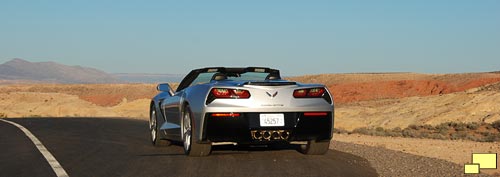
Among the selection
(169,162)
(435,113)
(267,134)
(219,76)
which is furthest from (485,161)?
(435,113)

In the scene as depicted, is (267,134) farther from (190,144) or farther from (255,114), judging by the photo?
(190,144)

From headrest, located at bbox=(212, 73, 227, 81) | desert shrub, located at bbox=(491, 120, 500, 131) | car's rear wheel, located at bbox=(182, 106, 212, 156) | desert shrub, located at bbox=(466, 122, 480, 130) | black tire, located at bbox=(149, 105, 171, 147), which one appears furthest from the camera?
desert shrub, located at bbox=(466, 122, 480, 130)

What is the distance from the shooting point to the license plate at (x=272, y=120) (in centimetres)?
1051

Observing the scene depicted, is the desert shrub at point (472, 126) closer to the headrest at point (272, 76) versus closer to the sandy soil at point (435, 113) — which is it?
the sandy soil at point (435, 113)

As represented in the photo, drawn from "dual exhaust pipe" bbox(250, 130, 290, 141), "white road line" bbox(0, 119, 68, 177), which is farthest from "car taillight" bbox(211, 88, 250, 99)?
"white road line" bbox(0, 119, 68, 177)

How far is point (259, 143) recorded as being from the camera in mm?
10719

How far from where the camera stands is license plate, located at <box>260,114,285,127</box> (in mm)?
10508

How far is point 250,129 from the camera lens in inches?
412

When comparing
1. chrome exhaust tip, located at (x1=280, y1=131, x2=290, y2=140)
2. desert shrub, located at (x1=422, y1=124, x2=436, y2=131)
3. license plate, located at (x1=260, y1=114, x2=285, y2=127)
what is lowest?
desert shrub, located at (x1=422, y1=124, x2=436, y2=131)

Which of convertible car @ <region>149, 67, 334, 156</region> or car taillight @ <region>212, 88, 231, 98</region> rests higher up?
car taillight @ <region>212, 88, 231, 98</region>

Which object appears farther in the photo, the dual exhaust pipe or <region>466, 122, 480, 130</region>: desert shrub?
<region>466, 122, 480, 130</region>: desert shrub

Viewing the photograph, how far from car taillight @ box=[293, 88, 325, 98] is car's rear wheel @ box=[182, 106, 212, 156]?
1.47 m

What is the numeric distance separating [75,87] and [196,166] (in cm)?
12839

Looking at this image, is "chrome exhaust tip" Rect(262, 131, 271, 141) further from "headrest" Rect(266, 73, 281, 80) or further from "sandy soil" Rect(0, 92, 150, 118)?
"sandy soil" Rect(0, 92, 150, 118)
